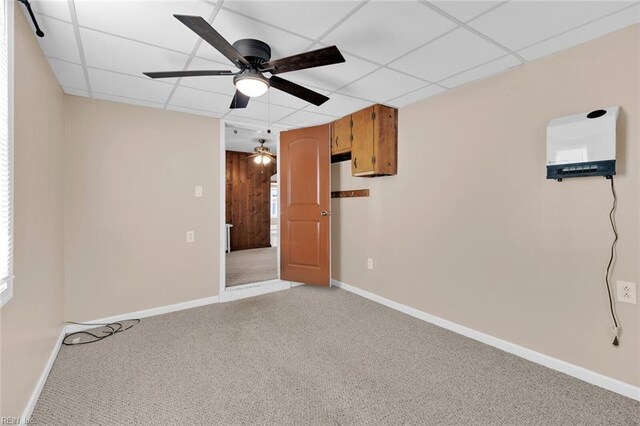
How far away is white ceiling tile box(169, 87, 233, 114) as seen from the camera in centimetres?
283

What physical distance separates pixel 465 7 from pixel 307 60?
0.92 m

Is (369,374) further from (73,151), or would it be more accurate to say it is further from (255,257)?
(255,257)

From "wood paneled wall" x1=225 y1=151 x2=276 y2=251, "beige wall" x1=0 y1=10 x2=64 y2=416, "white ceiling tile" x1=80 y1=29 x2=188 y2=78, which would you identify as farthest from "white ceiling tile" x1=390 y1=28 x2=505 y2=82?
"wood paneled wall" x1=225 y1=151 x2=276 y2=251

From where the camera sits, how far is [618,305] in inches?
74.7

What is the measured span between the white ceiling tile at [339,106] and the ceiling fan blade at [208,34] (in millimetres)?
1427

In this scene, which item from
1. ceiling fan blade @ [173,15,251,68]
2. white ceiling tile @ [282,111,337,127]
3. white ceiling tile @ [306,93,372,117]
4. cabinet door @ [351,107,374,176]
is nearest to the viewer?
ceiling fan blade @ [173,15,251,68]

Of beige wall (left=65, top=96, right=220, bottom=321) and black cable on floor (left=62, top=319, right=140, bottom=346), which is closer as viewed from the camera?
black cable on floor (left=62, top=319, right=140, bottom=346)

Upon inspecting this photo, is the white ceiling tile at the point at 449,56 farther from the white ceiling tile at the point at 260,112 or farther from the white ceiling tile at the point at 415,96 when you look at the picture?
the white ceiling tile at the point at 260,112

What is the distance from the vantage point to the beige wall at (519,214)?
6.18 feet

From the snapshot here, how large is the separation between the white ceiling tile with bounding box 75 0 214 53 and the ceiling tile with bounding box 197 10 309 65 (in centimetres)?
9

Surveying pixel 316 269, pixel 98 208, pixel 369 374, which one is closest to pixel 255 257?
pixel 316 269

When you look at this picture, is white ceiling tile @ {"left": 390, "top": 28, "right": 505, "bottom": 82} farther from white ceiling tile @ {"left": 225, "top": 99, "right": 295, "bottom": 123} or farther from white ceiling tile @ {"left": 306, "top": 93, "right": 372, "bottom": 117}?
white ceiling tile @ {"left": 225, "top": 99, "right": 295, "bottom": 123}

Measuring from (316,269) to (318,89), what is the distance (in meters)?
2.35

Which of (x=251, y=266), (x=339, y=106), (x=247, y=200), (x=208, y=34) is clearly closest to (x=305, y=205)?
(x=339, y=106)
